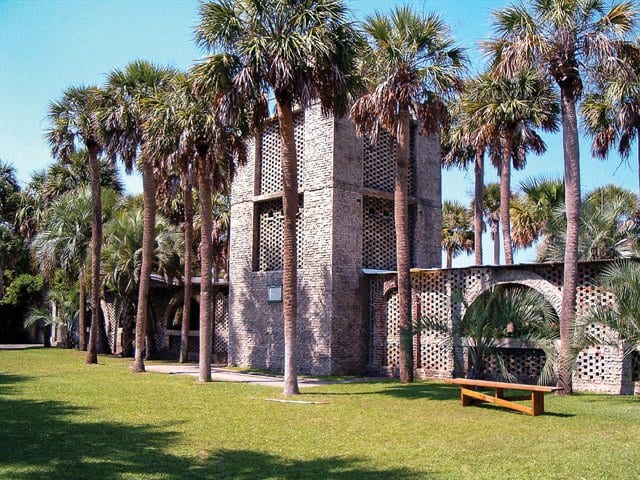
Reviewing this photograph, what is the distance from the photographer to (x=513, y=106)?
19.6 meters

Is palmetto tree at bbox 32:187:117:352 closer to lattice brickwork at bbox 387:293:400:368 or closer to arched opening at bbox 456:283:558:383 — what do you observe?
lattice brickwork at bbox 387:293:400:368

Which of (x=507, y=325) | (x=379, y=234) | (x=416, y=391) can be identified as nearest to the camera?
(x=416, y=391)

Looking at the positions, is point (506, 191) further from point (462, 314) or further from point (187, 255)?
point (187, 255)

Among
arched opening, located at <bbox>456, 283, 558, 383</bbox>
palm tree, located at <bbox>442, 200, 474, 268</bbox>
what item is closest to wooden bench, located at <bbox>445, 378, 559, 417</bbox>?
arched opening, located at <bbox>456, 283, 558, 383</bbox>

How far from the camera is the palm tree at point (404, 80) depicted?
17625 millimetres

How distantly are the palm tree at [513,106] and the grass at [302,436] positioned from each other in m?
8.44

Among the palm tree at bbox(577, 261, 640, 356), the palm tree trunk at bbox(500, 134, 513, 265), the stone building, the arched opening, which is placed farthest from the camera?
the palm tree trunk at bbox(500, 134, 513, 265)

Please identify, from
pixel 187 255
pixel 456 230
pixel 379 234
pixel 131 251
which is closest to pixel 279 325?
pixel 379 234

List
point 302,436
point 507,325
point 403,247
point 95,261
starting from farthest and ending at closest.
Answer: point 95,261 < point 403,247 < point 507,325 < point 302,436

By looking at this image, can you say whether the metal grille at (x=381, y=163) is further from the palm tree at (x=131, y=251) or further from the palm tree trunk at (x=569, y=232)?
the palm tree at (x=131, y=251)

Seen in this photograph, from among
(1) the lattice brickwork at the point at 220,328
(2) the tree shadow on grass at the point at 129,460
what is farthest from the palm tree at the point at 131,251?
(2) the tree shadow on grass at the point at 129,460

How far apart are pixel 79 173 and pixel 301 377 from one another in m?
19.1

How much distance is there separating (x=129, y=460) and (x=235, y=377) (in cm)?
1171

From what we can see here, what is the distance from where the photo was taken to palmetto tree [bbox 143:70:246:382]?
1762 centimetres
